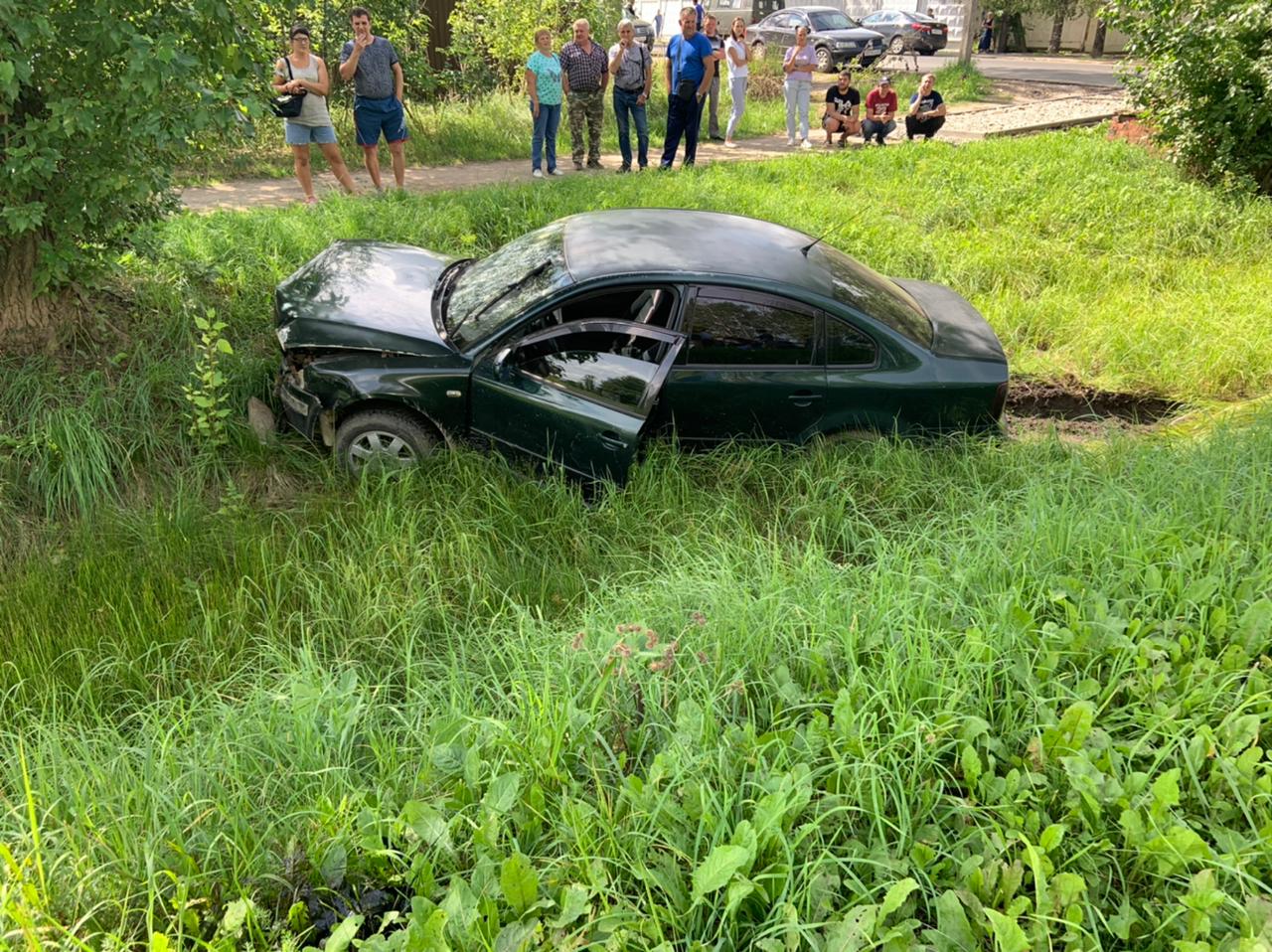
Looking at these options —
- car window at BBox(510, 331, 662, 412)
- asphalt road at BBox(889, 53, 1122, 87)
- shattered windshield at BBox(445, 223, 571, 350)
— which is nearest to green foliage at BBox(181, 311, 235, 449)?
shattered windshield at BBox(445, 223, 571, 350)

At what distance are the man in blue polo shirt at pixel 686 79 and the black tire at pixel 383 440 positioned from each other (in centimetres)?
711

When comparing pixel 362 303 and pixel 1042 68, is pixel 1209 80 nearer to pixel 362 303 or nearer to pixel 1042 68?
pixel 362 303

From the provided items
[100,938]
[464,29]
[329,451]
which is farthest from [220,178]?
[100,938]

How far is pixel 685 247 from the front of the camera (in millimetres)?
4922

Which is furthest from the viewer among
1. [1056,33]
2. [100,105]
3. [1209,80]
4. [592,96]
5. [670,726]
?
[1056,33]

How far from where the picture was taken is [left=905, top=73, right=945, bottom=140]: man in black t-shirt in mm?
13555

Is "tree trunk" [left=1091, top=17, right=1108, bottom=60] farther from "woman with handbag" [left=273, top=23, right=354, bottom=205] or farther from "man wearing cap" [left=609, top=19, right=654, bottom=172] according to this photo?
"woman with handbag" [left=273, top=23, right=354, bottom=205]

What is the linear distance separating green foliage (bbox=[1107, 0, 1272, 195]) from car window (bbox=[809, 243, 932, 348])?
7.30 meters

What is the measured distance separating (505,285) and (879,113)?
34.1 ft

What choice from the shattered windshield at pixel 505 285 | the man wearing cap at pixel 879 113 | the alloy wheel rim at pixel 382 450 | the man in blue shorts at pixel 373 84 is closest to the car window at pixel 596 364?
the shattered windshield at pixel 505 285

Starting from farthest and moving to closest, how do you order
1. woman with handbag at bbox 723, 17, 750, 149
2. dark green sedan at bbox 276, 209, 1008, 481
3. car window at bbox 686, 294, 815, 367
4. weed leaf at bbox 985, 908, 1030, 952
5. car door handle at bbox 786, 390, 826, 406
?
woman with handbag at bbox 723, 17, 750, 149, car door handle at bbox 786, 390, 826, 406, car window at bbox 686, 294, 815, 367, dark green sedan at bbox 276, 209, 1008, 481, weed leaf at bbox 985, 908, 1030, 952

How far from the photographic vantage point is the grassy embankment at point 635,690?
2.21 m

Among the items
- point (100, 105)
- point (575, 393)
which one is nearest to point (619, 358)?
point (575, 393)

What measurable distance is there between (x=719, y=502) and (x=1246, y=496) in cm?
238
